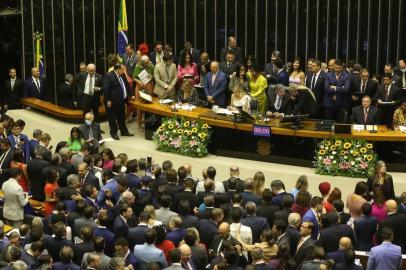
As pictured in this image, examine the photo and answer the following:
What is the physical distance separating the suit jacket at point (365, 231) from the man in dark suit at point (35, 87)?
38.3 feet

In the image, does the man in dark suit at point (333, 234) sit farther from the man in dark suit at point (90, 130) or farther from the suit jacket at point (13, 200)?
the man in dark suit at point (90, 130)

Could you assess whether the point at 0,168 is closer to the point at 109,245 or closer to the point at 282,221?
the point at 109,245

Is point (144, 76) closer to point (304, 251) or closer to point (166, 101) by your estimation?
point (166, 101)

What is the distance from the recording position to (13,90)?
72.9 ft

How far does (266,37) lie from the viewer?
76.5 ft

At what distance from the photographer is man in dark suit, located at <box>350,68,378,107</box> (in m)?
18.9

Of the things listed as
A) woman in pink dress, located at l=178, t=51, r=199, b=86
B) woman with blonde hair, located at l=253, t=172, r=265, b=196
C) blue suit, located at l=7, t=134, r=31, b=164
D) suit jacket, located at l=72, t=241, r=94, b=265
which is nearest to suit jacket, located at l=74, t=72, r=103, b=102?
woman in pink dress, located at l=178, t=51, r=199, b=86

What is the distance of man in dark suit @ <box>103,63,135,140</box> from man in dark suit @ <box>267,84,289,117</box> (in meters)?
3.18

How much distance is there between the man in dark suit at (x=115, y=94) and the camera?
64.3ft

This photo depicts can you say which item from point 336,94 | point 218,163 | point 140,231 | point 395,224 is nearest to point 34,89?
point 218,163

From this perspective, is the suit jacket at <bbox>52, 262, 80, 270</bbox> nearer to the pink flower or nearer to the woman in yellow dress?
the pink flower

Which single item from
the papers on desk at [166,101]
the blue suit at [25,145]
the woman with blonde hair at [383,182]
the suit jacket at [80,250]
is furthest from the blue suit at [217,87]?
the suit jacket at [80,250]

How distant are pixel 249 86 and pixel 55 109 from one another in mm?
4958

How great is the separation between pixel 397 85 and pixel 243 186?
638 cm
